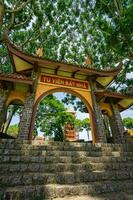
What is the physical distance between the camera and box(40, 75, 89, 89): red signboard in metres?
10.2

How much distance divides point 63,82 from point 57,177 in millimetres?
6282

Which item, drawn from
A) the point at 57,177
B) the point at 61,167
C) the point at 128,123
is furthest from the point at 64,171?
the point at 128,123

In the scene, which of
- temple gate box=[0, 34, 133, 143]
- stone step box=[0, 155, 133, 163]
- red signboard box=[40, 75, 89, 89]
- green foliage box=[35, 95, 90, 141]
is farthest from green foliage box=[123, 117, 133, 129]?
stone step box=[0, 155, 133, 163]

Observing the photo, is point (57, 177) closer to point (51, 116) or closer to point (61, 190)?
point (61, 190)

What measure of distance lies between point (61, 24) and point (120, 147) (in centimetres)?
1116

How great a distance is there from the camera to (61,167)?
5555mm

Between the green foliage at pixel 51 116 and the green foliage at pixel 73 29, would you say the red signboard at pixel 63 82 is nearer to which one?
the green foliage at pixel 73 29

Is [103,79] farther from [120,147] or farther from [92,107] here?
[120,147]

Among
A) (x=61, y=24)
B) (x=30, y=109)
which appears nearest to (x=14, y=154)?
(x=30, y=109)

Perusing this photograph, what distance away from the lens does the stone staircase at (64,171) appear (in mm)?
4215

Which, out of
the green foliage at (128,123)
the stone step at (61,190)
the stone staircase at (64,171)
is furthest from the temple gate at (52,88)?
the green foliage at (128,123)

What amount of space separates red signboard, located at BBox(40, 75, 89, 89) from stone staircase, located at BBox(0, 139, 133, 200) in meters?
3.87

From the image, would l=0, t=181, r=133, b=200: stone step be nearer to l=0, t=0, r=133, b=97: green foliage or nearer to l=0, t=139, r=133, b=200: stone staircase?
l=0, t=139, r=133, b=200: stone staircase

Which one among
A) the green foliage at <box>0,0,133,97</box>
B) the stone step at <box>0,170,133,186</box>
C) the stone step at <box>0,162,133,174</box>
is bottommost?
the stone step at <box>0,170,133,186</box>
